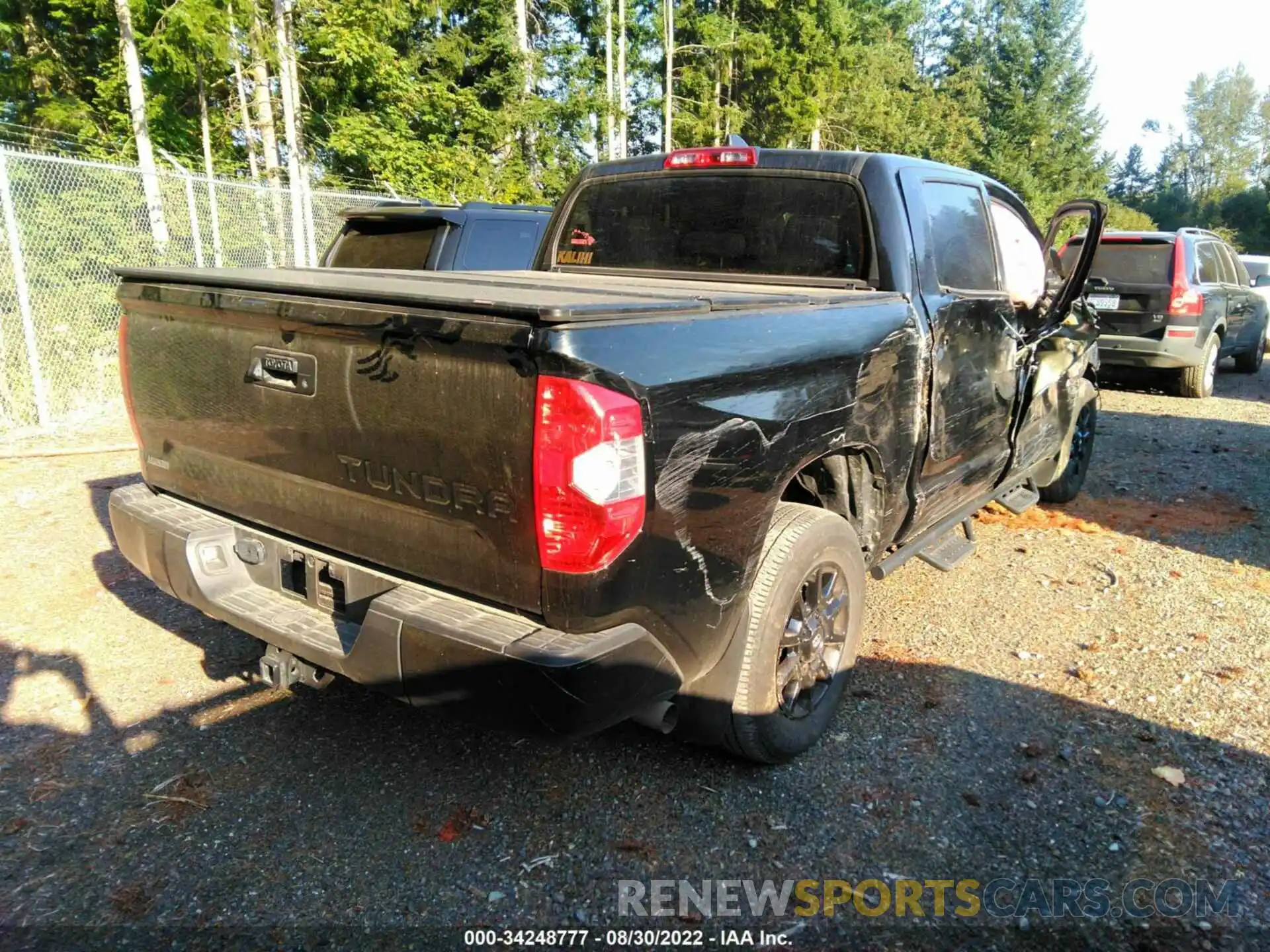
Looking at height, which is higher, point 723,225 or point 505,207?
point 505,207

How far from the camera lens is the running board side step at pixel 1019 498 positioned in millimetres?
5000

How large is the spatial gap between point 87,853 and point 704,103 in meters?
31.8

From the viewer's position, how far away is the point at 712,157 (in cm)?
380

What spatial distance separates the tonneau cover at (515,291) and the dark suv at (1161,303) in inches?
305

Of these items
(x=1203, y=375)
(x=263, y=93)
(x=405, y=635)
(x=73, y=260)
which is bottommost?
(x=1203, y=375)

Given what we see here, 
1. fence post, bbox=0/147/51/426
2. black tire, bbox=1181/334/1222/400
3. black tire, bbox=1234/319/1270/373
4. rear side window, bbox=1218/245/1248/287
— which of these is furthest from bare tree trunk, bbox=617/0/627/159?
fence post, bbox=0/147/51/426

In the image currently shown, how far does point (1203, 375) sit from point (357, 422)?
1084cm

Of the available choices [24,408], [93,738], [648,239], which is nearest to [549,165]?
[24,408]

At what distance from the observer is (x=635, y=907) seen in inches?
94.0

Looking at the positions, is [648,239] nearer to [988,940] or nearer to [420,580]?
[420,580]

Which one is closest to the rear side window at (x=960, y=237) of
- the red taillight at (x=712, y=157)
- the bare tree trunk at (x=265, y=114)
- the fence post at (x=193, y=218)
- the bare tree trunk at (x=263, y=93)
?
the red taillight at (x=712, y=157)

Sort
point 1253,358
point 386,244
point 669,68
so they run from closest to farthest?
point 386,244
point 1253,358
point 669,68
